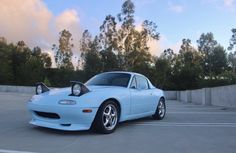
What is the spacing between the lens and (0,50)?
261 ft

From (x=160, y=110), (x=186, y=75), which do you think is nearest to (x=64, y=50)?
(x=186, y=75)

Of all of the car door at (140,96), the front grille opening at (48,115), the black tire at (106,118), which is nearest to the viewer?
the front grille opening at (48,115)

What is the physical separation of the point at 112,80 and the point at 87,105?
193 centimetres

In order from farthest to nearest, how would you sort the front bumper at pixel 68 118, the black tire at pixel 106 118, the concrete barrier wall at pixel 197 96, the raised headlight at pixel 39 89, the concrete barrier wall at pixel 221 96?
the concrete barrier wall at pixel 197 96, the concrete barrier wall at pixel 221 96, the raised headlight at pixel 39 89, the black tire at pixel 106 118, the front bumper at pixel 68 118

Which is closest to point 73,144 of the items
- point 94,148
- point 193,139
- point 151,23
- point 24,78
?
point 94,148

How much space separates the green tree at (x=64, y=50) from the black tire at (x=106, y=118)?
2791 inches

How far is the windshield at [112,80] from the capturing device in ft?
30.7

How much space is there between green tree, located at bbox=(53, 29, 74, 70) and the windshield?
6954 centimetres

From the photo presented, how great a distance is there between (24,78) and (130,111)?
69303mm

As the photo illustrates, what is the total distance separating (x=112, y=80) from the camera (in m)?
9.48

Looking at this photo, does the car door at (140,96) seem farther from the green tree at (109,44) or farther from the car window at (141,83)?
the green tree at (109,44)

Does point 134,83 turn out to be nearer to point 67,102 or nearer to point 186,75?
point 67,102

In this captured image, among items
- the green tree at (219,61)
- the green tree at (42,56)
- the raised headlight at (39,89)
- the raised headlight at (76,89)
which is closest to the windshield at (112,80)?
the raised headlight at (39,89)

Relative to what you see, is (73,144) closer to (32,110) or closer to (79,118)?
(79,118)
